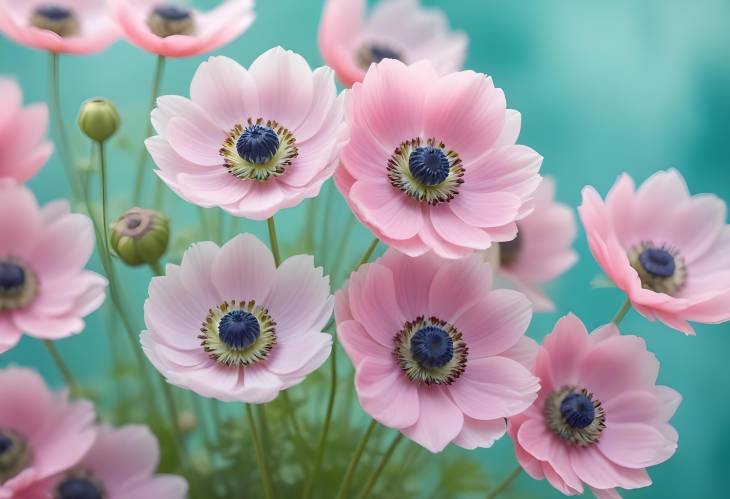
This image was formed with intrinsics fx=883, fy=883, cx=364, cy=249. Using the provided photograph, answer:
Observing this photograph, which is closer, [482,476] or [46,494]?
[46,494]

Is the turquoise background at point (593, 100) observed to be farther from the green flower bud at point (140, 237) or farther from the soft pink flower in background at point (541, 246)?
the green flower bud at point (140, 237)

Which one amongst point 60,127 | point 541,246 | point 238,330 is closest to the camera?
point 238,330

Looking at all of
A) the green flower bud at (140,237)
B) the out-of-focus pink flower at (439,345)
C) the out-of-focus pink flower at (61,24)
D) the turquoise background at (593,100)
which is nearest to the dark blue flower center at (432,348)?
the out-of-focus pink flower at (439,345)

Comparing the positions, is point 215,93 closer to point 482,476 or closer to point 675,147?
point 482,476

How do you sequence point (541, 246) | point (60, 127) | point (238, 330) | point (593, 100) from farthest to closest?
point (593, 100)
point (541, 246)
point (60, 127)
point (238, 330)

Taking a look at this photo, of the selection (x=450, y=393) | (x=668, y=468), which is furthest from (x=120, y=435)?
(x=668, y=468)

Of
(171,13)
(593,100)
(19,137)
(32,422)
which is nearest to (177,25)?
(171,13)

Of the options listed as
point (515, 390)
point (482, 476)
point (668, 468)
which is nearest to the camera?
point (515, 390)

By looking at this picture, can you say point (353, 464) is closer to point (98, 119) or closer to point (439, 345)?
point (439, 345)
